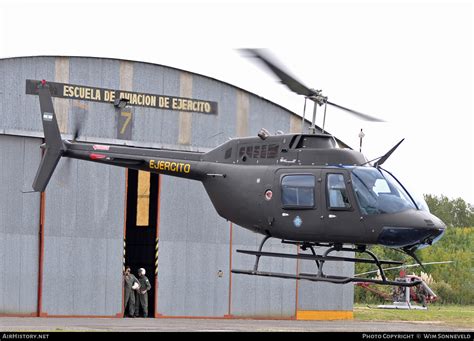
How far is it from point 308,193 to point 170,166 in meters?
4.10

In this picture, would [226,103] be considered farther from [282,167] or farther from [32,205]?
Result: [282,167]

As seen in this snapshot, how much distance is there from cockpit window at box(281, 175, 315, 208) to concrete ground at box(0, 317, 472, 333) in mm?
4299

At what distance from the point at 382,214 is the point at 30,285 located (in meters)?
11.4

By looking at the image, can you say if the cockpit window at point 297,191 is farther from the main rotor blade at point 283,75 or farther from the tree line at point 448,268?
the tree line at point 448,268

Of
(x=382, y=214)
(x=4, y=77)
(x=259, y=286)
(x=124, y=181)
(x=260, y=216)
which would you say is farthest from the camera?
(x=259, y=286)

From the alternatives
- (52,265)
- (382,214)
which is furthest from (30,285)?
(382,214)

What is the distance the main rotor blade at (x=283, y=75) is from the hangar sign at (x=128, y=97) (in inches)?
327

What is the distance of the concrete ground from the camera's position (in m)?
23.7

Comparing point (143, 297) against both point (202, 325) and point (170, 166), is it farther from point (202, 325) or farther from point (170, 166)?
point (170, 166)

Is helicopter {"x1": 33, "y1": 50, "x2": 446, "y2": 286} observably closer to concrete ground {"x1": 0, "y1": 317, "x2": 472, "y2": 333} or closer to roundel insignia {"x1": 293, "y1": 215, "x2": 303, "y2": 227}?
roundel insignia {"x1": 293, "y1": 215, "x2": 303, "y2": 227}

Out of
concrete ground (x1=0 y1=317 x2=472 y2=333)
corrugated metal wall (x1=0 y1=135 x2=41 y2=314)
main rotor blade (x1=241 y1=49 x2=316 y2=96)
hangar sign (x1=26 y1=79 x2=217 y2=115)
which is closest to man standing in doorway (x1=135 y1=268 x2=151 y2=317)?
concrete ground (x1=0 y1=317 x2=472 y2=333)

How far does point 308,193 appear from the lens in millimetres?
21625

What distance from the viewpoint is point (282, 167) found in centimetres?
2223

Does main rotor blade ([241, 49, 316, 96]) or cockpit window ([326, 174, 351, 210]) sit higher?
main rotor blade ([241, 49, 316, 96])
